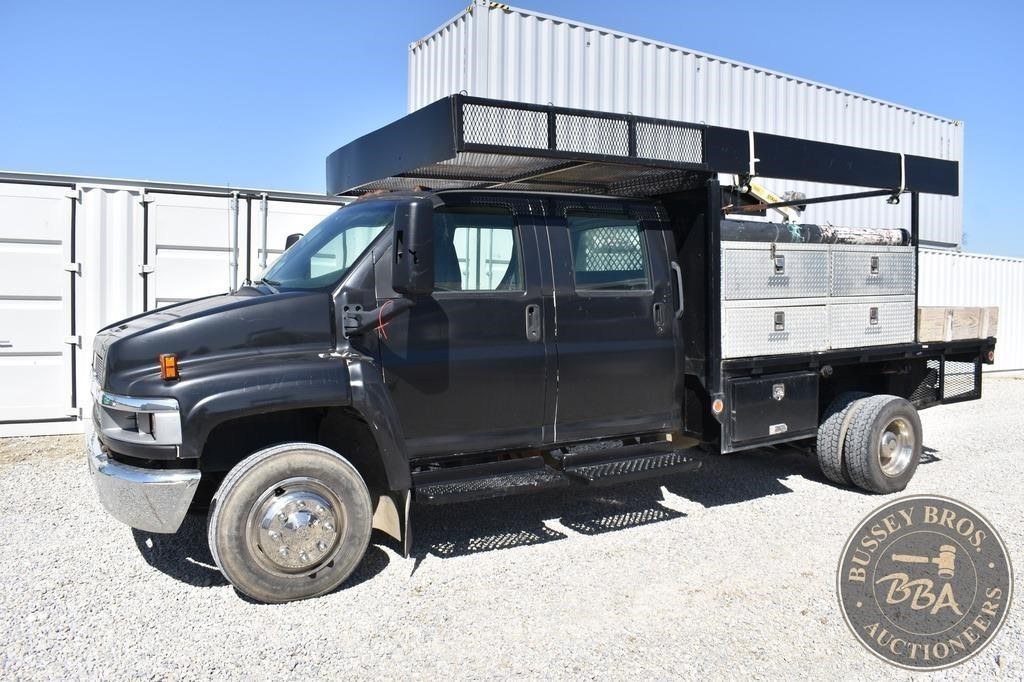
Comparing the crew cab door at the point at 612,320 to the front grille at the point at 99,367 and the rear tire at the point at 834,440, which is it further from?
the front grille at the point at 99,367

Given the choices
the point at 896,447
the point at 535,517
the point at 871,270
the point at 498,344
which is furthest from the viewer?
the point at 896,447

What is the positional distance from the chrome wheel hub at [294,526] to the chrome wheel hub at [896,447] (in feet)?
14.3

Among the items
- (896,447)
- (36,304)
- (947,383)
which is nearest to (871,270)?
(896,447)

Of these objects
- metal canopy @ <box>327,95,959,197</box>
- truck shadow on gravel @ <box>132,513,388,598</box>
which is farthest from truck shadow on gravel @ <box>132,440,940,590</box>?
metal canopy @ <box>327,95,959,197</box>

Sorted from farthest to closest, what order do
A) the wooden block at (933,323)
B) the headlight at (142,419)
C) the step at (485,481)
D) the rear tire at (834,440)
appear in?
1. the wooden block at (933,323)
2. the rear tire at (834,440)
3. the step at (485,481)
4. the headlight at (142,419)

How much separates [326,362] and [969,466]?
5.92 metres

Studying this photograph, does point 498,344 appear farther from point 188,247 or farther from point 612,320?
point 188,247

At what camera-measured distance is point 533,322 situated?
4.74 metres

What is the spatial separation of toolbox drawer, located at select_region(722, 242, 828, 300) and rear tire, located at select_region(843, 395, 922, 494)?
1.05m

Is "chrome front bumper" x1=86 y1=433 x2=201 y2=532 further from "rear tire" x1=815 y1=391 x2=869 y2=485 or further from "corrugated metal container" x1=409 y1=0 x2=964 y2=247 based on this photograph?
"corrugated metal container" x1=409 y1=0 x2=964 y2=247

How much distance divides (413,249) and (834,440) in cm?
381

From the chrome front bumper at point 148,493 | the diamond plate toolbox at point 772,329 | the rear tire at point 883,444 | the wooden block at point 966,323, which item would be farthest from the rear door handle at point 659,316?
the wooden block at point 966,323

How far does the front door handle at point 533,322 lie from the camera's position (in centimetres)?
473

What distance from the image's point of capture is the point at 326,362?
414 centimetres
